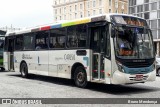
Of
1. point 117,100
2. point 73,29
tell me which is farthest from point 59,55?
point 117,100

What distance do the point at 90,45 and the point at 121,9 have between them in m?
97.4

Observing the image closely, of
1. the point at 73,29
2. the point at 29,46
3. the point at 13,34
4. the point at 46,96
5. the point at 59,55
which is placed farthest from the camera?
the point at 13,34

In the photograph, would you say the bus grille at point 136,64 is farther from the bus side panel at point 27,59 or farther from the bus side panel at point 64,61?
the bus side panel at point 27,59

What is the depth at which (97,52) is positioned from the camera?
43.4 feet

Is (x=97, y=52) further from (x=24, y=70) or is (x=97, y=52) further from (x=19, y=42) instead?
(x=19, y=42)

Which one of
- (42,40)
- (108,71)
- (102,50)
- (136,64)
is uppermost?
(42,40)

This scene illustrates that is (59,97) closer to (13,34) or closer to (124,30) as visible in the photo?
(124,30)

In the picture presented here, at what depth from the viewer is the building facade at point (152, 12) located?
63.5 m

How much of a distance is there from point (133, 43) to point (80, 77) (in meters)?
2.88

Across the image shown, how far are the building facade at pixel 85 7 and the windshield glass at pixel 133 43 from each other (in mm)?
89771

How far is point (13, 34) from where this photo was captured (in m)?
21.2

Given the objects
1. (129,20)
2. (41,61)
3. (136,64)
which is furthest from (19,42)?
(136,64)

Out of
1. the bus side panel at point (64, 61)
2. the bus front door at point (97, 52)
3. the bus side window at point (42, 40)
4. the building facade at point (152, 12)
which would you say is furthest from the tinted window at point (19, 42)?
the building facade at point (152, 12)

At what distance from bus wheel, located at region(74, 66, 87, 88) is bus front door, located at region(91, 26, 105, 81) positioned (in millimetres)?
684
